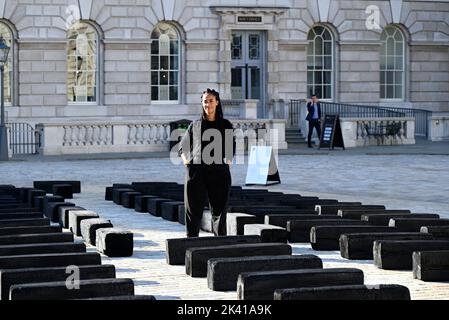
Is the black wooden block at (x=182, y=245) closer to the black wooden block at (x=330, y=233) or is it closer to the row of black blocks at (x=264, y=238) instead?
the row of black blocks at (x=264, y=238)

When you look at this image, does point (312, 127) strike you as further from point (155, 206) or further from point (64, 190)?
point (155, 206)

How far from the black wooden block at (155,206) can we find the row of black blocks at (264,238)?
0.01 m

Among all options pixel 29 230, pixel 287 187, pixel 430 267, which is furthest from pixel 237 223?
pixel 287 187

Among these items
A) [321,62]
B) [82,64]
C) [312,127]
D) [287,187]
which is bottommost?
[287,187]

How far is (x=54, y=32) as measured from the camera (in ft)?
146

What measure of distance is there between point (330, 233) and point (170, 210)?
418 centimetres

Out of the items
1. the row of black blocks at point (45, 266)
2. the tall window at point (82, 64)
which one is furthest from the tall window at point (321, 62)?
the row of black blocks at point (45, 266)

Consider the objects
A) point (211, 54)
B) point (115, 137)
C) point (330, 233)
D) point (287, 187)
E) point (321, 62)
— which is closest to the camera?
point (330, 233)

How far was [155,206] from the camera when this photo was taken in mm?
19547

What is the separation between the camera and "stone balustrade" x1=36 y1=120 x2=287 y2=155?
39219 millimetres

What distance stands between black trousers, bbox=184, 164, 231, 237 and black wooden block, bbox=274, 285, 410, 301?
14.7 ft

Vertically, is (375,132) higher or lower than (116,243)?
higher

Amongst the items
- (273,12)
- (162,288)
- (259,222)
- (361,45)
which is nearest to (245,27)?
(273,12)

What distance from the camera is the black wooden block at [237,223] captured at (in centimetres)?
1571
